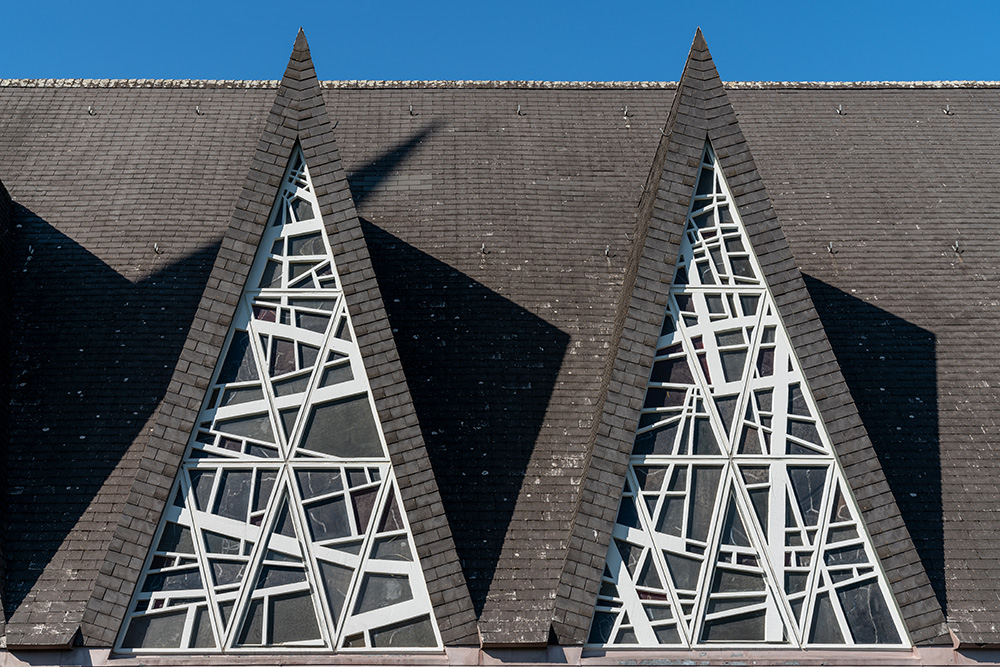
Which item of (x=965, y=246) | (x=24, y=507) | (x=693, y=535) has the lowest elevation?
(x=24, y=507)

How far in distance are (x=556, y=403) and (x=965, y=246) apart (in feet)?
27.5

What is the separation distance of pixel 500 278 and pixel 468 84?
21.4ft

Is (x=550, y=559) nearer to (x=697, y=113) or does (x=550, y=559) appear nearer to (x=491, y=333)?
(x=491, y=333)

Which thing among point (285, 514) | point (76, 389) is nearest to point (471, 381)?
point (285, 514)

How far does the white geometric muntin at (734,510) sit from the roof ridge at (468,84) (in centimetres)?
936

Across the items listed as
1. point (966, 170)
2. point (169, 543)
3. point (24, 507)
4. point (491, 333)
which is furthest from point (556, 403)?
point (966, 170)

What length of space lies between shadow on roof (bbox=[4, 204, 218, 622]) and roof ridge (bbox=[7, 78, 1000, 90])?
4543 mm

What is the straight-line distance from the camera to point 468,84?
73.4ft

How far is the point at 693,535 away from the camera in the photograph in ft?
43.3

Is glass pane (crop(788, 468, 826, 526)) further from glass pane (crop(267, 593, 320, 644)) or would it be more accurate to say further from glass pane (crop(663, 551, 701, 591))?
glass pane (crop(267, 593, 320, 644))

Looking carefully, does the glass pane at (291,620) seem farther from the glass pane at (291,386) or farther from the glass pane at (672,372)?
the glass pane at (672,372)

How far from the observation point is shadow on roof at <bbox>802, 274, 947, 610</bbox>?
14383mm

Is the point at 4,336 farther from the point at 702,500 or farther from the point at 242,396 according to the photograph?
the point at 702,500

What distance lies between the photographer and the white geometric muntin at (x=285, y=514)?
12.8m
